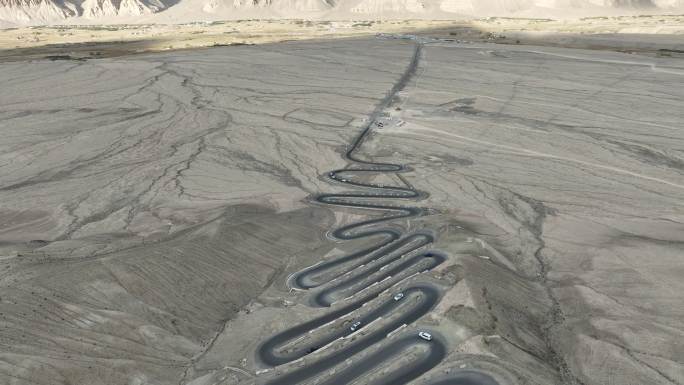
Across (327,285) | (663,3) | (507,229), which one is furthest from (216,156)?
(663,3)

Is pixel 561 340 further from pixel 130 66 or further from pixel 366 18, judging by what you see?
pixel 366 18

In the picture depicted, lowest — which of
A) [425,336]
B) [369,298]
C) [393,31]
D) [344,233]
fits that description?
[425,336]

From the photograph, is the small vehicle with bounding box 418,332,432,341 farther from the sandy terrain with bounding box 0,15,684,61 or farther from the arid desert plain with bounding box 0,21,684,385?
the sandy terrain with bounding box 0,15,684,61

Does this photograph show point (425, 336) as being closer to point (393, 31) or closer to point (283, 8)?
point (393, 31)

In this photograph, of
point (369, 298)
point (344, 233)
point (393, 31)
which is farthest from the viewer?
point (393, 31)

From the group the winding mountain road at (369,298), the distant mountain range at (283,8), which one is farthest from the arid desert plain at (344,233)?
the distant mountain range at (283,8)

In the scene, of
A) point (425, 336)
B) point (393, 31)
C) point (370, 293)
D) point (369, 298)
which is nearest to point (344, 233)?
point (370, 293)

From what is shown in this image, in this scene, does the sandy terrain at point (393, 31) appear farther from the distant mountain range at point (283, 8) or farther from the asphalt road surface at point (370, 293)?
the asphalt road surface at point (370, 293)
